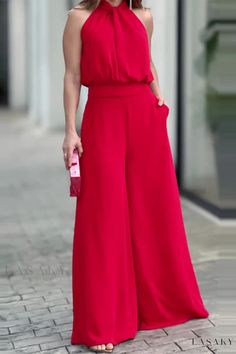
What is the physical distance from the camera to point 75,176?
4.12 meters

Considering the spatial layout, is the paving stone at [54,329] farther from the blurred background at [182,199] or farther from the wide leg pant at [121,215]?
the wide leg pant at [121,215]

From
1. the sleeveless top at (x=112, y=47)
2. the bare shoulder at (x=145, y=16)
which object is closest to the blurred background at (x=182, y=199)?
the sleeveless top at (x=112, y=47)

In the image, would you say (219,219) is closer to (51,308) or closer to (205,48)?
(205,48)

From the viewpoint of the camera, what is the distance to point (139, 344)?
432 centimetres

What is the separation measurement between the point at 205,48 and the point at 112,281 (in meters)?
4.60

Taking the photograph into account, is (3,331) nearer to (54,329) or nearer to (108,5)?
(54,329)

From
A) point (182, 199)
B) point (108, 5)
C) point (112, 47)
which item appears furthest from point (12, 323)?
point (182, 199)

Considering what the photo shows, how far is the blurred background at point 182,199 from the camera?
4.65m

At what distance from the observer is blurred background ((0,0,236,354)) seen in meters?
4.65

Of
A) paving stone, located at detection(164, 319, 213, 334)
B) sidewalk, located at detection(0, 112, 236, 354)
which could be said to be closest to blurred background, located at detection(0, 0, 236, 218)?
sidewalk, located at detection(0, 112, 236, 354)

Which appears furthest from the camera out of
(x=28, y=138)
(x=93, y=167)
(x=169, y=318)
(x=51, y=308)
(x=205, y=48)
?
(x=28, y=138)

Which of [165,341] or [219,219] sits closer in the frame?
[165,341]

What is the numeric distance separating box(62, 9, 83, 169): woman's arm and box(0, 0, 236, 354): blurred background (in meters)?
1.11

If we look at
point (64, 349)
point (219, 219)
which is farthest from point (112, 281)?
point (219, 219)
